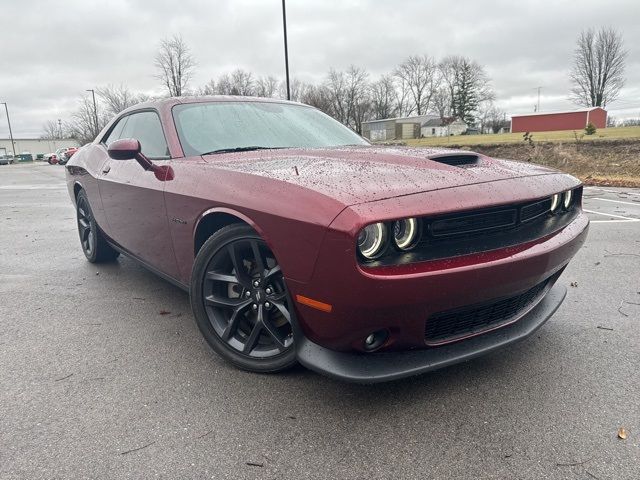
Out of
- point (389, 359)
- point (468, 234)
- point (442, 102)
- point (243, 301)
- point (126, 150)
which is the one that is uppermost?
point (442, 102)

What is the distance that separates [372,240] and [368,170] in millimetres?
442

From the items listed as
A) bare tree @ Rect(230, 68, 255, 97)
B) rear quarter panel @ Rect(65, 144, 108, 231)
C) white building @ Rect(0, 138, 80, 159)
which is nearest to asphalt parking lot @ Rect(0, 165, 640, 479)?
rear quarter panel @ Rect(65, 144, 108, 231)

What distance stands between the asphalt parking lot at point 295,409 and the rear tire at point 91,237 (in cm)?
122

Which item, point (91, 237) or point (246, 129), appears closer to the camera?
point (246, 129)

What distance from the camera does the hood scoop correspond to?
2.35m

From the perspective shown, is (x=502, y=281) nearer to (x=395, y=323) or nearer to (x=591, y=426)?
(x=395, y=323)

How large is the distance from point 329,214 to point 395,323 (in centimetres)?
49

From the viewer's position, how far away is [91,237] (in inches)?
175

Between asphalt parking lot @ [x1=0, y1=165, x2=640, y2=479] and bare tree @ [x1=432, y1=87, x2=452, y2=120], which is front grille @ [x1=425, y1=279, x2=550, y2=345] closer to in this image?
asphalt parking lot @ [x1=0, y1=165, x2=640, y2=479]

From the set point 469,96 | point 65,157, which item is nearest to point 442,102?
point 469,96

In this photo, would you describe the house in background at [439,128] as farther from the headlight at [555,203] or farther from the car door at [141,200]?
the headlight at [555,203]

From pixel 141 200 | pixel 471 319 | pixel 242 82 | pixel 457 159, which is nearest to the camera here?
pixel 471 319

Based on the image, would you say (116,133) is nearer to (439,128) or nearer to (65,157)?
(65,157)

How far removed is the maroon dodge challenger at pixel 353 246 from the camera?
5.76ft
